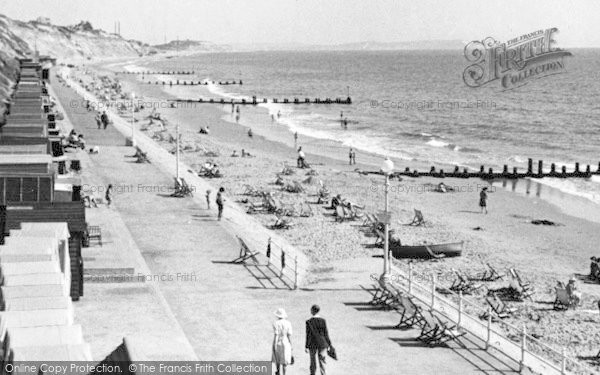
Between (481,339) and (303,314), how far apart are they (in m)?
3.51

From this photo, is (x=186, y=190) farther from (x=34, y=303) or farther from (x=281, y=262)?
(x=34, y=303)

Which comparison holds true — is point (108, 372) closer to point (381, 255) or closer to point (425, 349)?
point (425, 349)

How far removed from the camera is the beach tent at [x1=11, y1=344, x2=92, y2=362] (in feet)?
28.0

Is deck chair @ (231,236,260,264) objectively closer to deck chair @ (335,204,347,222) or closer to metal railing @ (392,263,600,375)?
metal railing @ (392,263,600,375)

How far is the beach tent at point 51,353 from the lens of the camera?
28.0 feet

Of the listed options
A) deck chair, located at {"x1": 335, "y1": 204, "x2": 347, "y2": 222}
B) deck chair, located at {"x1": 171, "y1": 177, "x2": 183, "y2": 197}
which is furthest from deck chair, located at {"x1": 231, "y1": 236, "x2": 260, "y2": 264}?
deck chair, located at {"x1": 171, "y1": 177, "x2": 183, "y2": 197}

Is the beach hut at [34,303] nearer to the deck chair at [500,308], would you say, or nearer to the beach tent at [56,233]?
the beach tent at [56,233]

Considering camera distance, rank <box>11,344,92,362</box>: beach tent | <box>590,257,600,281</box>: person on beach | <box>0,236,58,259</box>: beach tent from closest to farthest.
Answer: <box>11,344,92,362</box>: beach tent
<box>0,236,58,259</box>: beach tent
<box>590,257,600,281</box>: person on beach

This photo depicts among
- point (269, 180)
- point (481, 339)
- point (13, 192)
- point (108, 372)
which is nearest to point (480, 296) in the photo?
point (481, 339)

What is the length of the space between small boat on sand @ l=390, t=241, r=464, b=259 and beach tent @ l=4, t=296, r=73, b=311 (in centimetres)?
1326

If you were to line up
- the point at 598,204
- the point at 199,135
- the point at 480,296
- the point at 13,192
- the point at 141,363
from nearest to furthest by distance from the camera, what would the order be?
the point at 141,363 → the point at 13,192 → the point at 480,296 → the point at 598,204 → the point at 199,135

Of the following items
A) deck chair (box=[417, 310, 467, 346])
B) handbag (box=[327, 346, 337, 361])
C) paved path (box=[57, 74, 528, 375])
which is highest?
handbag (box=[327, 346, 337, 361])

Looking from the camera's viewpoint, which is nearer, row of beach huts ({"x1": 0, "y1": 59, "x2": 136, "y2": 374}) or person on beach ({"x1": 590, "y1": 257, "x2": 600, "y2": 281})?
row of beach huts ({"x1": 0, "y1": 59, "x2": 136, "y2": 374})

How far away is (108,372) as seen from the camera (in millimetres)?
8289
